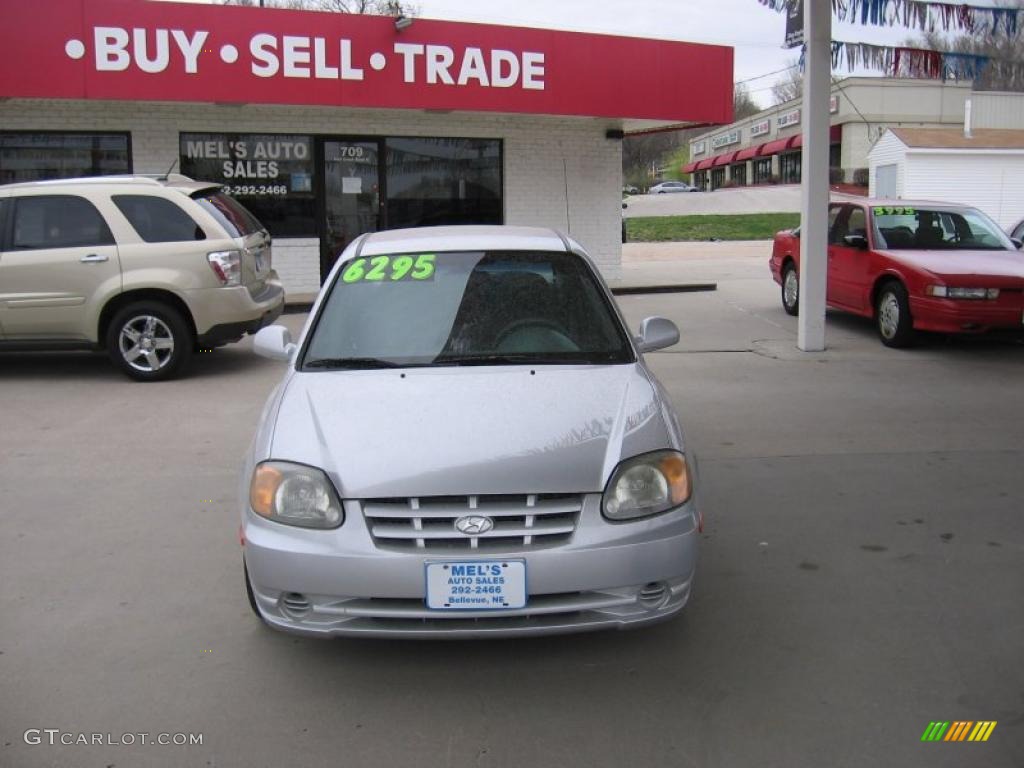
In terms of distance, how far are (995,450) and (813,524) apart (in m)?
2.25

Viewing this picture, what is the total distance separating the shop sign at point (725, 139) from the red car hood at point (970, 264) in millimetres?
63717

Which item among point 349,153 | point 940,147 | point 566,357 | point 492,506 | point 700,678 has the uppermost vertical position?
point 940,147

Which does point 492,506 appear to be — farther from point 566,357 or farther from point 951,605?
point 951,605

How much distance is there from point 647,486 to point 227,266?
21.1 feet

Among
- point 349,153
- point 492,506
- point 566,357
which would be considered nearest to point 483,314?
point 566,357

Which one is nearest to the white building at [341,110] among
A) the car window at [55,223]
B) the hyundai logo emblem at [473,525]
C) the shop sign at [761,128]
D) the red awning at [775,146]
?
the car window at [55,223]

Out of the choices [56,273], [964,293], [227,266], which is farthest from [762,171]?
[56,273]

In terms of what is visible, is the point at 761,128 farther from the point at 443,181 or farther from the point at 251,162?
the point at 251,162

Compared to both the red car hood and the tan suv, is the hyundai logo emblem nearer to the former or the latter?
the tan suv

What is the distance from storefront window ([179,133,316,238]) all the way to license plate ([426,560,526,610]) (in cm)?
1190

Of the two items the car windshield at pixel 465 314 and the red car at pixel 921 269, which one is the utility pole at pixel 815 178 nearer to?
the red car at pixel 921 269

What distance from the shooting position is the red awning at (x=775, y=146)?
5861 cm

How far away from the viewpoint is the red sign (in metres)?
11.9

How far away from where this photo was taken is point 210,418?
775 cm
